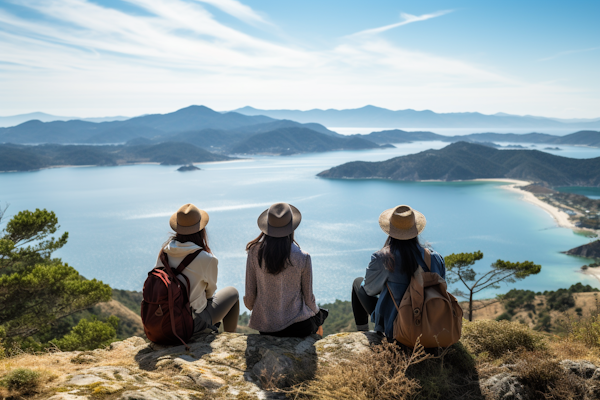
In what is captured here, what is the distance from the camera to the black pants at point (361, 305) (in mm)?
3035

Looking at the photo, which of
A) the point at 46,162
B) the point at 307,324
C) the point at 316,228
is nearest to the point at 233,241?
the point at 316,228

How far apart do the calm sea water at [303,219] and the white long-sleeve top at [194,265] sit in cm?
3553

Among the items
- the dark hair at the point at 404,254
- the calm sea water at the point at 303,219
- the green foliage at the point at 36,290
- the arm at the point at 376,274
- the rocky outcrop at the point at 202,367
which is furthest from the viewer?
the calm sea water at the point at 303,219

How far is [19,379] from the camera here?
6.05 feet

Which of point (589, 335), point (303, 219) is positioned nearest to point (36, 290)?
point (589, 335)

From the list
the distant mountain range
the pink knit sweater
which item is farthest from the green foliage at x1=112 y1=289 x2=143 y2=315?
the distant mountain range

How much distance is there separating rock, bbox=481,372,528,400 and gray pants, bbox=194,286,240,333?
6.86ft

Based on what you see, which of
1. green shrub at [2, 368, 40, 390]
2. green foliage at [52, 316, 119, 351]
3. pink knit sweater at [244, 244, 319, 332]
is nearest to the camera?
green shrub at [2, 368, 40, 390]

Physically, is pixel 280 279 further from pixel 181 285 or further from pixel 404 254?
pixel 404 254

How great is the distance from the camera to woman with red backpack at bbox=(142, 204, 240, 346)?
Result: 8.68 ft

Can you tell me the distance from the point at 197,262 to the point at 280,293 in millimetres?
695

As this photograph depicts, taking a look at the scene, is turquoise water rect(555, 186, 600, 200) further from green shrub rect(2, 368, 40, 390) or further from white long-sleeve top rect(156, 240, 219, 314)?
green shrub rect(2, 368, 40, 390)

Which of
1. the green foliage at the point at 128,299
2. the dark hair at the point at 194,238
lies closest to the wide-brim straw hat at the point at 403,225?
the dark hair at the point at 194,238

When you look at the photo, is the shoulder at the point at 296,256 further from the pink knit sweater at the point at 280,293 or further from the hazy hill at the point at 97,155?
the hazy hill at the point at 97,155
